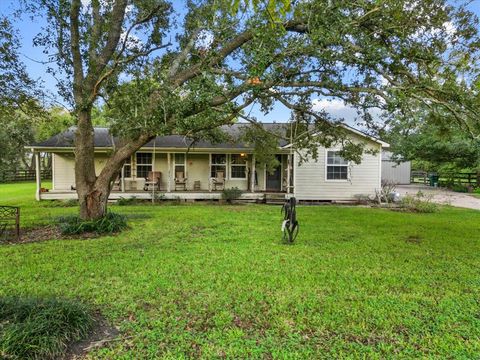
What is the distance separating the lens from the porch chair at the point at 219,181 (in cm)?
1677

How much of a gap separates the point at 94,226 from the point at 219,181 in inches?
355

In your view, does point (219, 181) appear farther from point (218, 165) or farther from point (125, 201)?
point (125, 201)

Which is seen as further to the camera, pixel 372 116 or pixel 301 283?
pixel 372 116

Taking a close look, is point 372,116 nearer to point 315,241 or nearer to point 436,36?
point 436,36

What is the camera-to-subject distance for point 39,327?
2947mm

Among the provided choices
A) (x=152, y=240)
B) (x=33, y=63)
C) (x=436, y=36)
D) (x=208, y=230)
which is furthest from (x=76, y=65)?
(x=436, y=36)

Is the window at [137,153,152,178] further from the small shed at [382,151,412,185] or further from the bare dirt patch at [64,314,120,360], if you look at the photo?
the small shed at [382,151,412,185]

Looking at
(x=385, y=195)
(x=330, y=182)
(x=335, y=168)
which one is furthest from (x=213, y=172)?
(x=385, y=195)

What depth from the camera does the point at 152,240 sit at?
7578mm

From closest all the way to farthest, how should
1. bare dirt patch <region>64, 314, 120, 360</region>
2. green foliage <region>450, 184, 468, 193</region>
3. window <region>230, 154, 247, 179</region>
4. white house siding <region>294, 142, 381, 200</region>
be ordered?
bare dirt patch <region>64, 314, 120, 360</region> < white house siding <region>294, 142, 381, 200</region> < window <region>230, 154, 247, 179</region> < green foliage <region>450, 184, 468, 193</region>

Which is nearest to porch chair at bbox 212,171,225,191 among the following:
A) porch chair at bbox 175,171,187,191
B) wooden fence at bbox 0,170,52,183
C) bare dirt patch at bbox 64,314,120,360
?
porch chair at bbox 175,171,187,191

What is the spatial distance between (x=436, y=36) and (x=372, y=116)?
117 inches

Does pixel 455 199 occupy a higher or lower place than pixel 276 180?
lower

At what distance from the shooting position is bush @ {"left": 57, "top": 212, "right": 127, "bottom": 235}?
8086 mm
